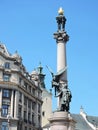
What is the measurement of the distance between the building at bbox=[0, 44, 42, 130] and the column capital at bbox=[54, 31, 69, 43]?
120ft

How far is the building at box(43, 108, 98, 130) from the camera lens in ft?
358

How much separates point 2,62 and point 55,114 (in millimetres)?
44204

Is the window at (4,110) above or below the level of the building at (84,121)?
above

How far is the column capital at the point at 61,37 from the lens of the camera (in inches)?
1400

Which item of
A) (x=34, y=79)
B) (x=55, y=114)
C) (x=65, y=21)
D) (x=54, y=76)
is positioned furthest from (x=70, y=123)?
(x=34, y=79)

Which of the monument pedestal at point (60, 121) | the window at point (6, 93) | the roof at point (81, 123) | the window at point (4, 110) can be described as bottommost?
the roof at point (81, 123)

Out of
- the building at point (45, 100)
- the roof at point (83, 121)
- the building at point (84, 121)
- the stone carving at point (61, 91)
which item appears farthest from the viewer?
the building at point (84, 121)

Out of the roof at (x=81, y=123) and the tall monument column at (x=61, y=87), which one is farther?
the roof at (x=81, y=123)

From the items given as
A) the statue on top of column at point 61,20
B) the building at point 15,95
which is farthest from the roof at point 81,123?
the statue on top of column at point 61,20

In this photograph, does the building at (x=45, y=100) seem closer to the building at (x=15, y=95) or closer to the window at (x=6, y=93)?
the building at (x=15, y=95)

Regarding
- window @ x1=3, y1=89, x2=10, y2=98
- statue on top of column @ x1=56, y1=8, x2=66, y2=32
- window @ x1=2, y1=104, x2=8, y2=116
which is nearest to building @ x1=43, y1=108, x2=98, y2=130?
window @ x1=3, y1=89, x2=10, y2=98

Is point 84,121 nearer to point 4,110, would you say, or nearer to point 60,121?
point 4,110

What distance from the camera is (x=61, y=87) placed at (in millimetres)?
32625

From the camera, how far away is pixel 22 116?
73938 millimetres
